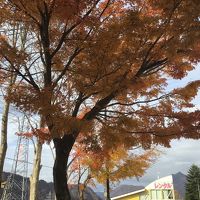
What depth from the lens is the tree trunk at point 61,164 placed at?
36.9 feet

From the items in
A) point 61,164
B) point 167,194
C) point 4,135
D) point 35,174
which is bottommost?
point 61,164

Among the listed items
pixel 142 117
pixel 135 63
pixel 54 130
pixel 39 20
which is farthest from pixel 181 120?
pixel 39 20

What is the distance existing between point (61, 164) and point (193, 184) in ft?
192

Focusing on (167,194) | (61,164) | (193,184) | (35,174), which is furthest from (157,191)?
(61,164)

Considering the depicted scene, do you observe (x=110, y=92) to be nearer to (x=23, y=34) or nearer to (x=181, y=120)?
(x=181, y=120)

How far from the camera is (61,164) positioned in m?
11.3

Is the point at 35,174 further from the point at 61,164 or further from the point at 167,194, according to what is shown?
the point at 167,194

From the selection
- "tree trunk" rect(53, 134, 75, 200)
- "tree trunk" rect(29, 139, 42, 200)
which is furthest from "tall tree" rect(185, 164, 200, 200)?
"tree trunk" rect(53, 134, 75, 200)

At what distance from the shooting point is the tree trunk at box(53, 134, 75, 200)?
443 inches

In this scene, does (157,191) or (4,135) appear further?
(157,191)

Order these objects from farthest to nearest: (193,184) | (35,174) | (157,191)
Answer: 1. (193,184)
2. (157,191)
3. (35,174)

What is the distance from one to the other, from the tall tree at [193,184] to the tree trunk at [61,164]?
173 ft

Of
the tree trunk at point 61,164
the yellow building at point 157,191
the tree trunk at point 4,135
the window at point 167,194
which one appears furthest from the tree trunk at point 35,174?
the window at point 167,194

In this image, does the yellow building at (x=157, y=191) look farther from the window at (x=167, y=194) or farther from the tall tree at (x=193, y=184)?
the tall tree at (x=193, y=184)
